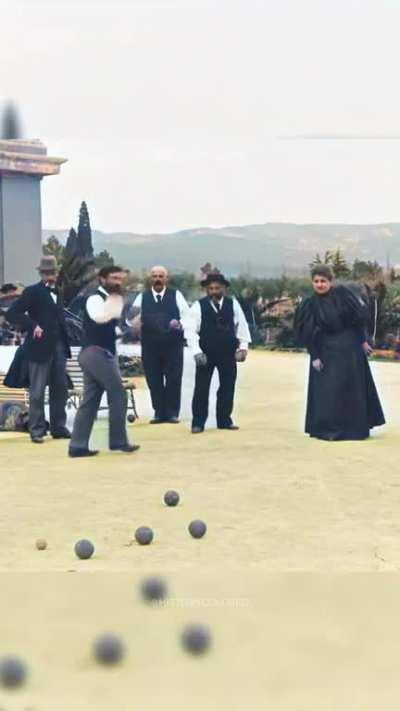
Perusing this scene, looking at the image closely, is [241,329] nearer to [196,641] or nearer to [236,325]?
[236,325]

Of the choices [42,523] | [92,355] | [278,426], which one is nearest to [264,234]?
[278,426]

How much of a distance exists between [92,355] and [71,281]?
8373mm

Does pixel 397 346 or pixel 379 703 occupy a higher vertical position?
pixel 379 703

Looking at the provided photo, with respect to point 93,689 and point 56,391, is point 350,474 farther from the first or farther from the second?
point 93,689

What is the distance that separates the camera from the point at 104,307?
1042 cm

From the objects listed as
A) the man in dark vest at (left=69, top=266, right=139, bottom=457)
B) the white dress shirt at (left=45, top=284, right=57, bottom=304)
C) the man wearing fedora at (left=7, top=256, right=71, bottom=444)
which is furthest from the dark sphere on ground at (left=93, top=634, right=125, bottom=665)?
the white dress shirt at (left=45, top=284, right=57, bottom=304)

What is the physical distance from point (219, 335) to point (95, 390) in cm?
193

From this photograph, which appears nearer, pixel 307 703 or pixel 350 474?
pixel 307 703

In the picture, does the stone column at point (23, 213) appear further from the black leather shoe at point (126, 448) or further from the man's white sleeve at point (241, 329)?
the black leather shoe at point (126, 448)

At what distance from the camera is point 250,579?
6164mm

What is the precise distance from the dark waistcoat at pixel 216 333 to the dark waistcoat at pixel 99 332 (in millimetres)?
1763

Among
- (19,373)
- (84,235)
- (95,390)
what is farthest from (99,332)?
(84,235)

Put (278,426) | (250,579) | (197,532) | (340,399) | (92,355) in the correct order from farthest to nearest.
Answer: (278,426), (340,399), (92,355), (197,532), (250,579)

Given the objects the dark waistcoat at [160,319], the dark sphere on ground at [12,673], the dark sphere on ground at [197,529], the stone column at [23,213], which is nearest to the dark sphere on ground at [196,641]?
the dark sphere on ground at [12,673]
